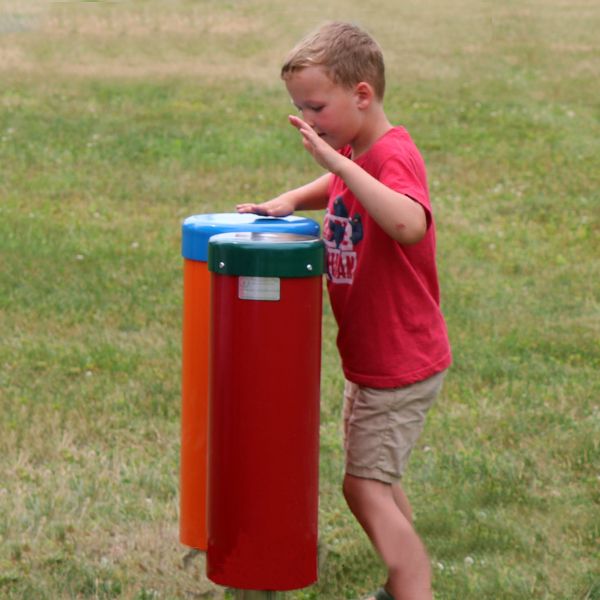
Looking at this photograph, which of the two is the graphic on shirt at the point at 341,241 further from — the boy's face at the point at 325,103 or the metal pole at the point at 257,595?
the metal pole at the point at 257,595

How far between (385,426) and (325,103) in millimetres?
849

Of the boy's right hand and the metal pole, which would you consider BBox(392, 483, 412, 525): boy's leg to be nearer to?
the metal pole

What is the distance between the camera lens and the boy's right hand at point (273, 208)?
3.84 meters

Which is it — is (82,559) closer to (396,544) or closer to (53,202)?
(396,544)

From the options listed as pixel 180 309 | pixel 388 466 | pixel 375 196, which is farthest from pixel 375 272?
pixel 180 309

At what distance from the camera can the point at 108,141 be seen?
12586 millimetres

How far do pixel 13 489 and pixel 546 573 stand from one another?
191 cm

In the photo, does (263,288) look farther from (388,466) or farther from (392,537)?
(392,537)

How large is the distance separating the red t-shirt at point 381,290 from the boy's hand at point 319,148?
18 cm

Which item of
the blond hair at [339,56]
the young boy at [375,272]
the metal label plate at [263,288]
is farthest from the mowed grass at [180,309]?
the blond hair at [339,56]

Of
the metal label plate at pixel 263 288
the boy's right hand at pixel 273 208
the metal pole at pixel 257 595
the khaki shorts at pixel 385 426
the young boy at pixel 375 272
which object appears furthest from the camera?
the boy's right hand at pixel 273 208

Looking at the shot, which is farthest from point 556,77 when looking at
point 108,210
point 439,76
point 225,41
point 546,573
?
point 546,573

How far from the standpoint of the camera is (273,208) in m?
3.85

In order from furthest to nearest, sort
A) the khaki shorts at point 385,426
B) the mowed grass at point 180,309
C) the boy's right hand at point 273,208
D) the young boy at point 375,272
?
the mowed grass at point 180,309
the boy's right hand at point 273,208
the khaki shorts at point 385,426
the young boy at point 375,272
